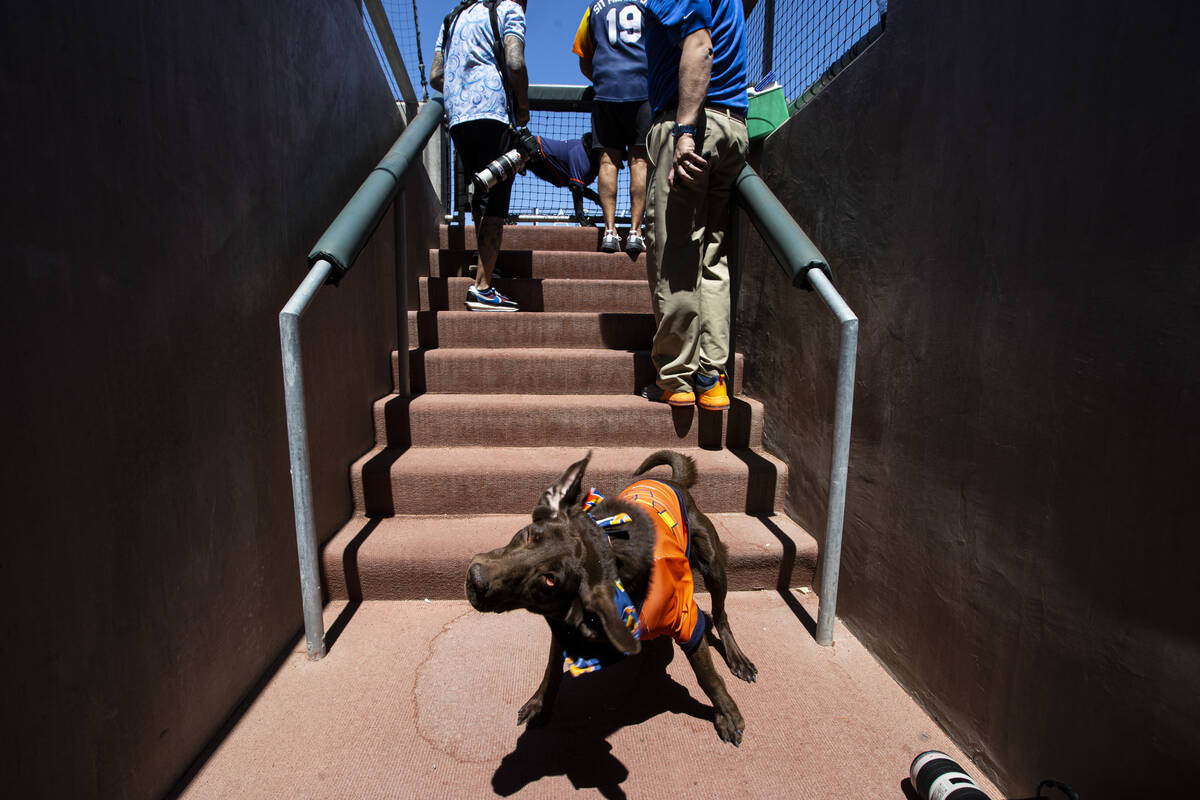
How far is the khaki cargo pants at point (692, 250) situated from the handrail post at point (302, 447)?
164 cm

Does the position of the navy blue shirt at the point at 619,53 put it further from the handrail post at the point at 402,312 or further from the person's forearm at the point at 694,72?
the handrail post at the point at 402,312

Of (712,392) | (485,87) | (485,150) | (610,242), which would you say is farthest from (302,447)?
(610,242)

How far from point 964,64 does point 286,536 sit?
269 centimetres

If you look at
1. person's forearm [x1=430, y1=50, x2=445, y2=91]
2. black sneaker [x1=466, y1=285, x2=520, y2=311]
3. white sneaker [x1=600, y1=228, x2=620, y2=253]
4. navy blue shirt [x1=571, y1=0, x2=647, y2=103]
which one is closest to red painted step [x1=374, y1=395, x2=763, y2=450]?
black sneaker [x1=466, y1=285, x2=520, y2=311]

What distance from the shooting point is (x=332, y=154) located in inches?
105

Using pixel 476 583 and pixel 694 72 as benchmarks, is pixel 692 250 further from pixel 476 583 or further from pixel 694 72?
pixel 476 583

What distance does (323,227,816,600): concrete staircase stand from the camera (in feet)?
8.39

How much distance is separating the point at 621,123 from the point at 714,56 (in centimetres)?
164

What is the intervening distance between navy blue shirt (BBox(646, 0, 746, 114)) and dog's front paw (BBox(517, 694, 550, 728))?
2520 mm

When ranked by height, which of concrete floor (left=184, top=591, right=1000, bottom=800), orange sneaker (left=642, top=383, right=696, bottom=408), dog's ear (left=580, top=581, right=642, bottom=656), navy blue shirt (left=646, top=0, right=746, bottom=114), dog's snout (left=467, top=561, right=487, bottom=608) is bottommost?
concrete floor (left=184, top=591, right=1000, bottom=800)

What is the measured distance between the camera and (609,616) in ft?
4.61

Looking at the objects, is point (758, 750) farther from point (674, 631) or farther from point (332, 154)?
point (332, 154)

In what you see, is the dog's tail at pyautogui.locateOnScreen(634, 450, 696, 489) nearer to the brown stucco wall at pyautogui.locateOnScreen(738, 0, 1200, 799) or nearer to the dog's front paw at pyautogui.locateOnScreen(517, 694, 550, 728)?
the brown stucco wall at pyautogui.locateOnScreen(738, 0, 1200, 799)

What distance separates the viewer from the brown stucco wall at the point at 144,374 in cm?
118
